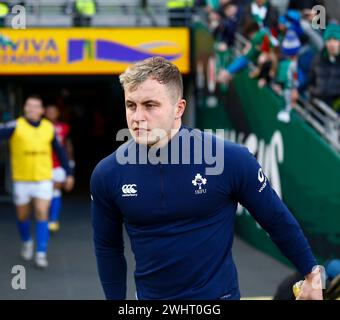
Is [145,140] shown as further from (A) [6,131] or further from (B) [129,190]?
(A) [6,131]

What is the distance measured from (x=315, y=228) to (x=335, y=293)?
3.65 meters

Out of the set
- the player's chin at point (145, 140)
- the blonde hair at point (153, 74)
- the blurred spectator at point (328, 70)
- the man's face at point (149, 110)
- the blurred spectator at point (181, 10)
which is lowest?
the player's chin at point (145, 140)

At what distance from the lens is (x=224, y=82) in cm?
1177

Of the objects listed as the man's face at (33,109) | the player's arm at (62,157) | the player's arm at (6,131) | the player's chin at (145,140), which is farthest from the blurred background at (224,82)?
the player's chin at (145,140)

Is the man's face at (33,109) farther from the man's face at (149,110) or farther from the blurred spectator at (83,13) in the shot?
the man's face at (149,110)

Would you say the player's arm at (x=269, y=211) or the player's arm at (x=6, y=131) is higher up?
the player's arm at (x=6, y=131)

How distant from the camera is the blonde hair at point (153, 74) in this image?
3139 mm

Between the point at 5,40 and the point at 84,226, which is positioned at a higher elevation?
the point at 5,40

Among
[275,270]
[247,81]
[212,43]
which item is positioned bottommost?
[275,270]

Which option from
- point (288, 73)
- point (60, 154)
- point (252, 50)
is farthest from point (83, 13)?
point (288, 73)

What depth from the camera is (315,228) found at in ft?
27.8

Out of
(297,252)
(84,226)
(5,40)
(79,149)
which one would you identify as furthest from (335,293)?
(79,149)
